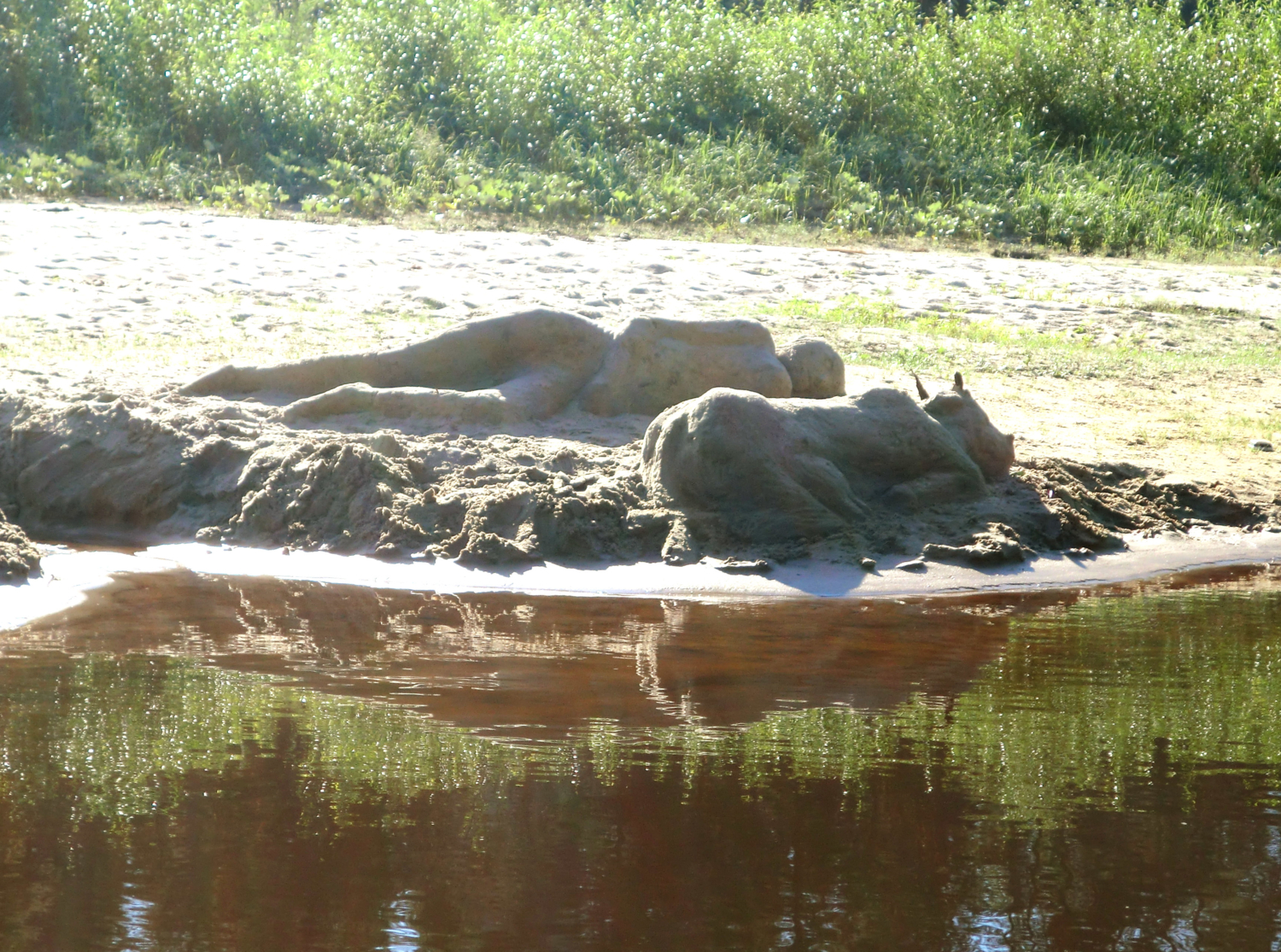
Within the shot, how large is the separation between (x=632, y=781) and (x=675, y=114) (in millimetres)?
14114

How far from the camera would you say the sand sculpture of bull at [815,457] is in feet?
17.4

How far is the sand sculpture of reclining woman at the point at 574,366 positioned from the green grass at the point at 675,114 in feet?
20.9

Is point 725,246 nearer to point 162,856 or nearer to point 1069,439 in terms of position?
point 1069,439

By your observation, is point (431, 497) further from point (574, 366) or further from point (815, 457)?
point (815, 457)

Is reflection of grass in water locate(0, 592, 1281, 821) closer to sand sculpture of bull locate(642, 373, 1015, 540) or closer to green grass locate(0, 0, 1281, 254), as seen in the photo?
sand sculpture of bull locate(642, 373, 1015, 540)

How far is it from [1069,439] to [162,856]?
5633 millimetres

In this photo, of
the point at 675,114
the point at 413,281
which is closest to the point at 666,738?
the point at 413,281

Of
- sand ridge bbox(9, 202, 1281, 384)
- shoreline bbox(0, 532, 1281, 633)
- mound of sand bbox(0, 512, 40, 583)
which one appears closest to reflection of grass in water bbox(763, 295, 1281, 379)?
sand ridge bbox(9, 202, 1281, 384)

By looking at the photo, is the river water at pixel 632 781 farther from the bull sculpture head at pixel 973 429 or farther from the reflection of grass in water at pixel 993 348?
the reflection of grass in water at pixel 993 348

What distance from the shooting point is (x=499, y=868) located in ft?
7.88

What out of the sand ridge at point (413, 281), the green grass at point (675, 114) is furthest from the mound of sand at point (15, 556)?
the green grass at point (675, 114)

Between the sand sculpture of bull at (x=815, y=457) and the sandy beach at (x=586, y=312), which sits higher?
the sand sculpture of bull at (x=815, y=457)

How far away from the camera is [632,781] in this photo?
9.37 ft

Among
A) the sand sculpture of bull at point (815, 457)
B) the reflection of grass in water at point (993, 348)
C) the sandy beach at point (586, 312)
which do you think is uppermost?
the sand sculpture of bull at point (815, 457)
